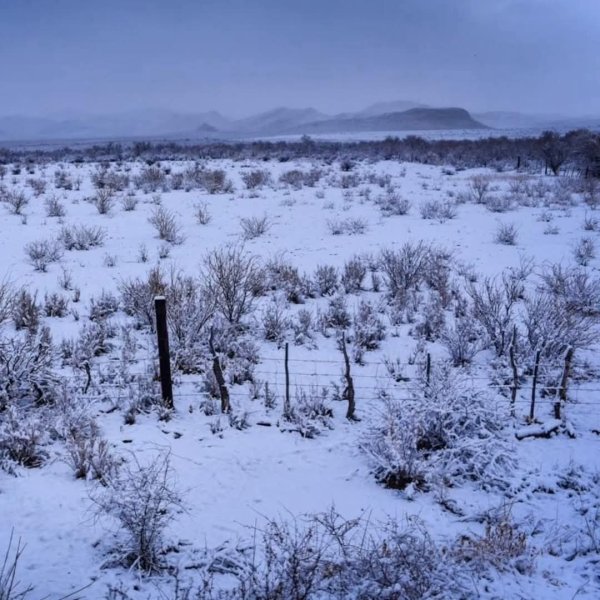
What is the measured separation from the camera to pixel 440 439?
4914mm

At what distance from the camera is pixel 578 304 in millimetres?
8023

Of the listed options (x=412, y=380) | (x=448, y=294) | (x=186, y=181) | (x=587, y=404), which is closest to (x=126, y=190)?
(x=186, y=181)

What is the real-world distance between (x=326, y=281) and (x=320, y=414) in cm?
435

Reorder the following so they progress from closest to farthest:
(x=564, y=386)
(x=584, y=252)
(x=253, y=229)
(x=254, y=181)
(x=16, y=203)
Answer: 1. (x=564, y=386)
2. (x=584, y=252)
3. (x=253, y=229)
4. (x=16, y=203)
5. (x=254, y=181)

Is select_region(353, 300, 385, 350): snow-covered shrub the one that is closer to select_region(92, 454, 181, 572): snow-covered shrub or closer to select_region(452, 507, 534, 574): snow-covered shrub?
select_region(452, 507, 534, 574): snow-covered shrub

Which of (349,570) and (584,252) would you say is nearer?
(349,570)

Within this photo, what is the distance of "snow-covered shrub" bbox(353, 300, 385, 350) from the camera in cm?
711

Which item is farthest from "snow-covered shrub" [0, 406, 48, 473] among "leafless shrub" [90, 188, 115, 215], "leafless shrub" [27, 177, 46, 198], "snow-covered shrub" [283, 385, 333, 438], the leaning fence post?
"leafless shrub" [27, 177, 46, 198]

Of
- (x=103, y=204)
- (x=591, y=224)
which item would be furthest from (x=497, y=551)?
(x=103, y=204)

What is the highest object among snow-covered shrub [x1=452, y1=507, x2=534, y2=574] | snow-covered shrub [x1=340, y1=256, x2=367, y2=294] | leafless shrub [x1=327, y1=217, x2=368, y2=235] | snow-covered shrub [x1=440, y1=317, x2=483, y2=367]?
leafless shrub [x1=327, y1=217, x2=368, y2=235]

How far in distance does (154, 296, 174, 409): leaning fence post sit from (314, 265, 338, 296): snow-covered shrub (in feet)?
14.2

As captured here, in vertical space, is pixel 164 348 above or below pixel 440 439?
above

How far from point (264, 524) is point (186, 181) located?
63.0 ft

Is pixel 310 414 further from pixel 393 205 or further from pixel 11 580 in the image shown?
pixel 393 205
